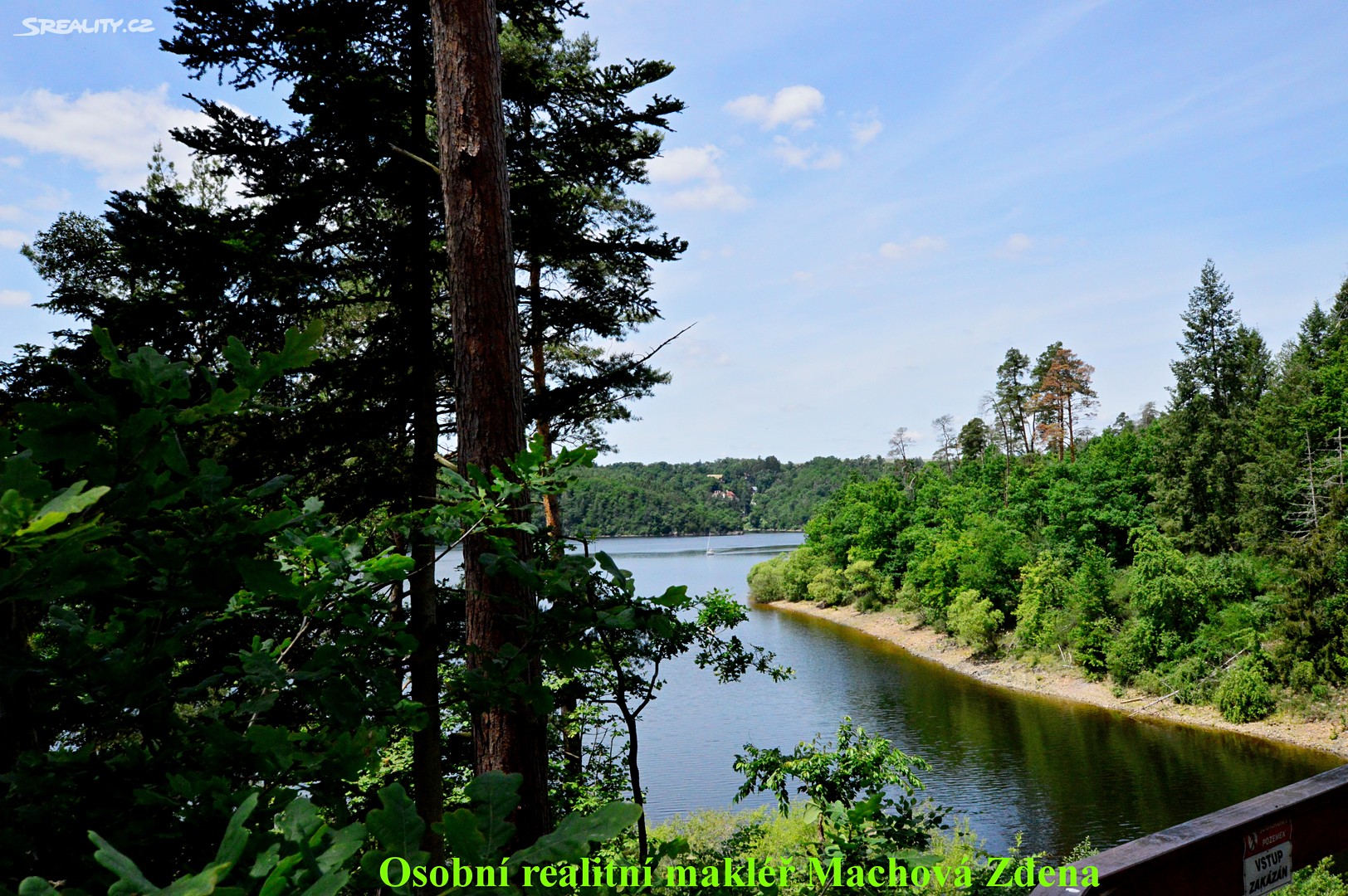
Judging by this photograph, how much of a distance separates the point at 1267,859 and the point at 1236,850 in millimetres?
78

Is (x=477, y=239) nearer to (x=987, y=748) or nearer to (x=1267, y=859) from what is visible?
(x=1267, y=859)

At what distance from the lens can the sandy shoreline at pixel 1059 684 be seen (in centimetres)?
1731

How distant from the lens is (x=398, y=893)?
26.7 inches

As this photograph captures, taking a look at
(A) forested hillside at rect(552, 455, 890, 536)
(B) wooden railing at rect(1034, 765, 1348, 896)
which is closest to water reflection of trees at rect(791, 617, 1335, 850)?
(B) wooden railing at rect(1034, 765, 1348, 896)

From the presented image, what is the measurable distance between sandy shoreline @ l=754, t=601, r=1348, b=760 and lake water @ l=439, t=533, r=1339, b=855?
0.45 metres

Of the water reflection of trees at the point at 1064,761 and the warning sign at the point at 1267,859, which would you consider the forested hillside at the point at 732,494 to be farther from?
the warning sign at the point at 1267,859

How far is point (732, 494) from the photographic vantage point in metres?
108

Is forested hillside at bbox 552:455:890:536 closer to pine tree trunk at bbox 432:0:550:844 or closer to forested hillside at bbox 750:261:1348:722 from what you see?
forested hillside at bbox 750:261:1348:722

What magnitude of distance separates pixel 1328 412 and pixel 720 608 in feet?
79.9

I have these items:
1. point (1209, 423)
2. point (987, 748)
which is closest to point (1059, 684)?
point (987, 748)

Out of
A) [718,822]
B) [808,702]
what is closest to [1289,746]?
[808,702]

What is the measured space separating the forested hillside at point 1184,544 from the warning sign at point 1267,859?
69.8ft

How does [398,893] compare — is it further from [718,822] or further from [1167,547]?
[1167,547]

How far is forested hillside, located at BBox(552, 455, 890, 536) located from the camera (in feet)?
259
